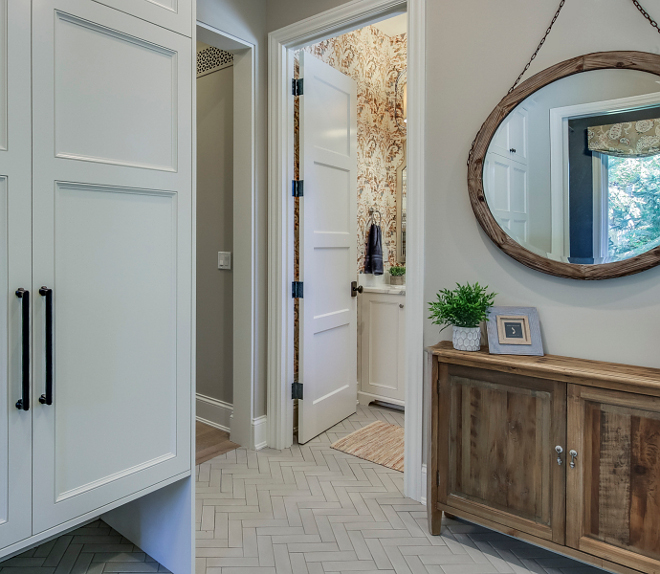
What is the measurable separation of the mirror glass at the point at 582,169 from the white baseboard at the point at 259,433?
1816 millimetres

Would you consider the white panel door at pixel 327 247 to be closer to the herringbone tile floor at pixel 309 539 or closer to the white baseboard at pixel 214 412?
the white baseboard at pixel 214 412

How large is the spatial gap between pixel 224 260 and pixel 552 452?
85.4 inches

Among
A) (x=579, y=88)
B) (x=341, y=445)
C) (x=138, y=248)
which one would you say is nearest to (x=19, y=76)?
(x=138, y=248)

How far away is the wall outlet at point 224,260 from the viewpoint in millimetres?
3158

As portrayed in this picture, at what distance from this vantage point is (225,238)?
321cm

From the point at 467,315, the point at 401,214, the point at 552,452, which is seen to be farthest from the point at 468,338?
the point at 401,214

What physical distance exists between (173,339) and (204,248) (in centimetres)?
180

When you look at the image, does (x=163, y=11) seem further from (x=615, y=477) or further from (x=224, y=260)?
(x=615, y=477)

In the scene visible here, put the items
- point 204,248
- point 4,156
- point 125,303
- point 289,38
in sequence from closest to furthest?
point 4,156 → point 125,303 → point 289,38 → point 204,248

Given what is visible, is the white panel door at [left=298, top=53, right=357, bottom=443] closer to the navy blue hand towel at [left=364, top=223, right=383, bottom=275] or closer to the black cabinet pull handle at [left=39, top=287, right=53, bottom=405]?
the navy blue hand towel at [left=364, top=223, right=383, bottom=275]

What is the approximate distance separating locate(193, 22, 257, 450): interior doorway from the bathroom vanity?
1.34 metres

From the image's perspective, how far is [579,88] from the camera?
1897mm

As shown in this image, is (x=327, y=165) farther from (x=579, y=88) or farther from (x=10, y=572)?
(x=10, y=572)

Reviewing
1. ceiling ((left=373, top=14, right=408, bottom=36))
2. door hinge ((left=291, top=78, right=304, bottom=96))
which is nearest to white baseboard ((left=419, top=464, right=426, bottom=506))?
door hinge ((left=291, top=78, right=304, bottom=96))
